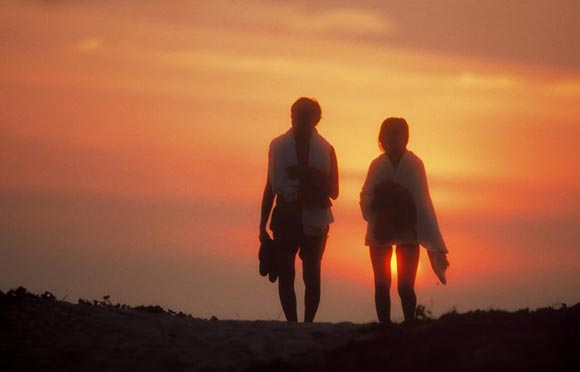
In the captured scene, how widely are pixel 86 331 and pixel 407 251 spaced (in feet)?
13.4

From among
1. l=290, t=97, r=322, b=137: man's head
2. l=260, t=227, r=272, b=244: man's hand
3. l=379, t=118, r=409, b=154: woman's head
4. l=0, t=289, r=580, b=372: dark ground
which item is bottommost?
l=0, t=289, r=580, b=372: dark ground

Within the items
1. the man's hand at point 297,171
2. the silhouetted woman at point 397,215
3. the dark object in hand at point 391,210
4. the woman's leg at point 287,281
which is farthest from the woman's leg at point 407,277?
the man's hand at point 297,171

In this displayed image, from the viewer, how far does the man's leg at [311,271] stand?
17.1 meters

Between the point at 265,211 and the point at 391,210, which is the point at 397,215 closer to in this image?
the point at 391,210

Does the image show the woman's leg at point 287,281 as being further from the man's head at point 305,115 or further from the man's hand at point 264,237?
the man's head at point 305,115

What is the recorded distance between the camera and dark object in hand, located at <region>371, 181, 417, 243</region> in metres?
16.7

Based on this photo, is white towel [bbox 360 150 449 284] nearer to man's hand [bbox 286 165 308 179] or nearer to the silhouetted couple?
the silhouetted couple

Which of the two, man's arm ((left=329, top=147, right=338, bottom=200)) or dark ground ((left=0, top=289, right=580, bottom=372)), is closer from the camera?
dark ground ((left=0, top=289, right=580, bottom=372))

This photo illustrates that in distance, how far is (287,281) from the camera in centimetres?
1711

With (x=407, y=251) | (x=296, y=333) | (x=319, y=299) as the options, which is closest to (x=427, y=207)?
(x=407, y=251)

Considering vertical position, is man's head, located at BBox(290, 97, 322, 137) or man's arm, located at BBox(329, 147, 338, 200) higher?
man's head, located at BBox(290, 97, 322, 137)

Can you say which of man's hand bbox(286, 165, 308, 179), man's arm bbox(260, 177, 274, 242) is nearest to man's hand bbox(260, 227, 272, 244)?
man's arm bbox(260, 177, 274, 242)

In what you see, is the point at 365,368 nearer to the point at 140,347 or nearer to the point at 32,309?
the point at 140,347

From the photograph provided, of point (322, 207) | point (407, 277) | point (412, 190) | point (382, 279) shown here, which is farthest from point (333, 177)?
point (407, 277)
